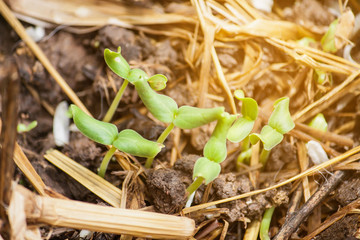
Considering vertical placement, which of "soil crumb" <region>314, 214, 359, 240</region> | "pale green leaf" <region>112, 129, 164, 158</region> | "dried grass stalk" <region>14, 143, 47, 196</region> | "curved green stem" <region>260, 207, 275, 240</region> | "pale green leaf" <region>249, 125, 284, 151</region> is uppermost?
"pale green leaf" <region>112, 129, 164, 158</region>

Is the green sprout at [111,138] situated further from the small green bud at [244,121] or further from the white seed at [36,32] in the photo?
the white seed at [36,32]

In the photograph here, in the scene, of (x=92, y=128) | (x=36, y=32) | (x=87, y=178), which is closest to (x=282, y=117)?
(x=92, y=128)

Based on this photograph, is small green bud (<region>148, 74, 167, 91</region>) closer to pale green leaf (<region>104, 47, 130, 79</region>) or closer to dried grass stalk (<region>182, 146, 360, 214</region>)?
pale green leaf (<region>104, 47, 130, 79</region>)

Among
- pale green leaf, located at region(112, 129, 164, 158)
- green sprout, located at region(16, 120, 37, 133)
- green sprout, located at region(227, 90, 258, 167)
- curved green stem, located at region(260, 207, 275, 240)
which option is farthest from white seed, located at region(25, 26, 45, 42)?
curved green stem, located at region(260, 207, 275, 240)

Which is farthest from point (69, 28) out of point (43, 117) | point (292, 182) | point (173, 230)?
point (292, 182)

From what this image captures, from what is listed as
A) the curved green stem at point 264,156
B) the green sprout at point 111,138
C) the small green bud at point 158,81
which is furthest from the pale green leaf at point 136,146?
the curved green stem at point 264,156

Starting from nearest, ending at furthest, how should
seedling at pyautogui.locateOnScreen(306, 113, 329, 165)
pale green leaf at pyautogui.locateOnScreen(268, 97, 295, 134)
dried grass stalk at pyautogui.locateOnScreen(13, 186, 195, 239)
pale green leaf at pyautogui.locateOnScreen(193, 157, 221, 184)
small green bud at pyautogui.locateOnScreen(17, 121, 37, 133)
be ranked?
1. dried grass stalk at pyautogui.locateOnScreen(13, 186, 195, 239)
2. pale green leaf at pyautogui.locateOnScreen(193, 157, 221, 184)
3. pale green leaf at pyautogui.locateOnScreen(268, 97, 295, 134)
4. seedling at pyautogui.locateOnScreen(306, 113, 329, 165)
5. small green bud at pyautogui.locateOnScreen(17, 121, 37, 133)
